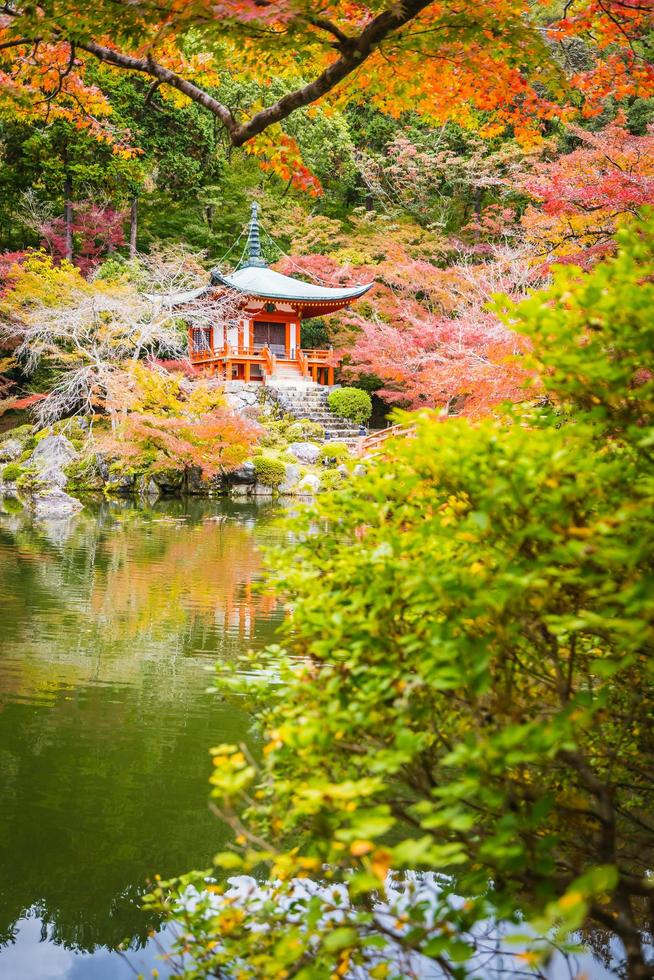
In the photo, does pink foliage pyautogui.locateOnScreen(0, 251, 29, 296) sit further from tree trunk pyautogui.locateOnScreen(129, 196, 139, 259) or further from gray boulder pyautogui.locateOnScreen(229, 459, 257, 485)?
gray boulder pyautogui.locateOnScreen(229, 459, 257, 485)

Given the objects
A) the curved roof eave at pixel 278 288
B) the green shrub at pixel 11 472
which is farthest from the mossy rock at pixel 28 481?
Answer: the curved roof eave at pixel 278 288

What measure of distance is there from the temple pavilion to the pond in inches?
581

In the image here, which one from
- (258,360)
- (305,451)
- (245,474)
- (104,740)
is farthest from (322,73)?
(258,360)

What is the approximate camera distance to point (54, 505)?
13.4 meters

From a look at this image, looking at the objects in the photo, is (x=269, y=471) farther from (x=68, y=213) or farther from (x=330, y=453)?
(x=68, y=213)

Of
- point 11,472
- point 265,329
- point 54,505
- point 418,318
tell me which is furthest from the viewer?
point 265,329

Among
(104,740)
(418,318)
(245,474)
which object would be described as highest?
(418,318)

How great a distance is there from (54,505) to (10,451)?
511 centimetres

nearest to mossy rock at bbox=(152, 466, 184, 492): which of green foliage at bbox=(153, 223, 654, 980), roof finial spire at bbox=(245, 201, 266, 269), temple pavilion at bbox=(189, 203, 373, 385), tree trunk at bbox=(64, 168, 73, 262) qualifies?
temple pavilion at bbox=(189, 203, 373, 385)

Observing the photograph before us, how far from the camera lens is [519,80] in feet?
12.9

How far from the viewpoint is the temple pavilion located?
22094 millimetres

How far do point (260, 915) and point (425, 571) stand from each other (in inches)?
36.9

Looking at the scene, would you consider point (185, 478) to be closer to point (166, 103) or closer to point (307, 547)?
point (166, 103)

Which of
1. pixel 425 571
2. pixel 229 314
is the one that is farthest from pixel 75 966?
pixel 229 314
